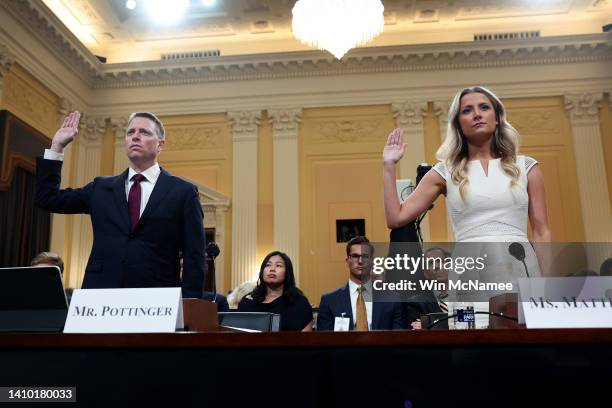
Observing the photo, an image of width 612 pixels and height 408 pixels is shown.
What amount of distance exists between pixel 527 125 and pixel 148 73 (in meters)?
7.33

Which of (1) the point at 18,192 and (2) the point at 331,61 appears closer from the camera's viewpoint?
(1) the point at 18,192

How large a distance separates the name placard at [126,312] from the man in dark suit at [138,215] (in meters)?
1.02

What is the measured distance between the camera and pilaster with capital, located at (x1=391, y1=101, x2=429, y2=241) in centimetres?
1034

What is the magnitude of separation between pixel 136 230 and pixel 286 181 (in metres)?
8.11

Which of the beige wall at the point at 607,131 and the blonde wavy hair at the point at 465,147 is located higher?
the beige wall at the point at 607,131

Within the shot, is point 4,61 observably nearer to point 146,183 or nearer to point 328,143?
point 328,143

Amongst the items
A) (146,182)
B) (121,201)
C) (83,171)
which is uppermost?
(83,171)

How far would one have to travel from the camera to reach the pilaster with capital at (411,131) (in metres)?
10.3

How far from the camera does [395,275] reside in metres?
1.26

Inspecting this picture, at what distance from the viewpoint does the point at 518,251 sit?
1386 millimetres

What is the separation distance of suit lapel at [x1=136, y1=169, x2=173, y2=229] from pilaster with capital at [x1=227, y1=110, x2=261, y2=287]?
7691 mm

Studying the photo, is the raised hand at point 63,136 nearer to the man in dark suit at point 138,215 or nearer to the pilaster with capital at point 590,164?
the man in dark suit at point 138,215

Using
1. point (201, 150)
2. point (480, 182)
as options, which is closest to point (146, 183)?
point (480, 182)

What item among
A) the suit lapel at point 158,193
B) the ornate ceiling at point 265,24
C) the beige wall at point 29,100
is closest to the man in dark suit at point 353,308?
the suit lapel at point 158,193
